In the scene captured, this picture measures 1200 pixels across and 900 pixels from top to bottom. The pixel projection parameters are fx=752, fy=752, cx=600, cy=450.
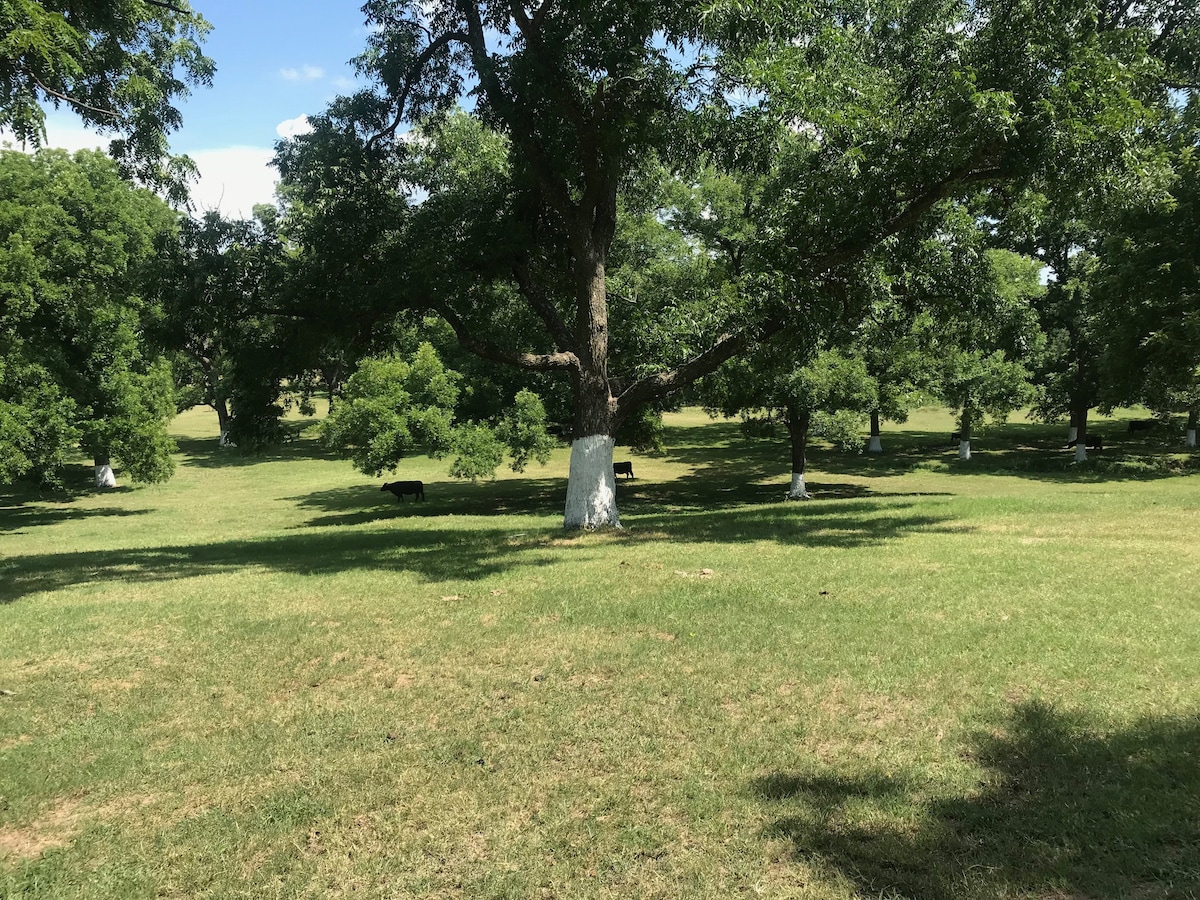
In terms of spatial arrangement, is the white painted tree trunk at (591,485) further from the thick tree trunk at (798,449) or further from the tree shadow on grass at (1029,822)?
the thick tree trunk at (798,449)

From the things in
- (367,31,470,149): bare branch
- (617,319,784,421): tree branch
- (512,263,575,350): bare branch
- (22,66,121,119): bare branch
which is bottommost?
(617,319,784,421): tree branch

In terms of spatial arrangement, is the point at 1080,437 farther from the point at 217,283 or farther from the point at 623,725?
the point at 623,725

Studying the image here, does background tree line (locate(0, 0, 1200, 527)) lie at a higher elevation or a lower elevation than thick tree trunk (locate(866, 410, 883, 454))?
higher

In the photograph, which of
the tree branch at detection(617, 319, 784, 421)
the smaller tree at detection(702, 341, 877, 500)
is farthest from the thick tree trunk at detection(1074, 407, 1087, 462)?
the tree branch at detection(617, 319, 784, 421)

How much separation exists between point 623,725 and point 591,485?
8.45 m

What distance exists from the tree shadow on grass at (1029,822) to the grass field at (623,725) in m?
0.02

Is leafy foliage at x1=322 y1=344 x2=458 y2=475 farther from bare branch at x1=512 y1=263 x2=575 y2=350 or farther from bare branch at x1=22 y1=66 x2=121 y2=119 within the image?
bare branch at x1=22 y1=66 x2=121 y2=119

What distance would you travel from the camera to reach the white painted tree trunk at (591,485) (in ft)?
42.0

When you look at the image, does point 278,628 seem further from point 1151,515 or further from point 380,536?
point 1151,515

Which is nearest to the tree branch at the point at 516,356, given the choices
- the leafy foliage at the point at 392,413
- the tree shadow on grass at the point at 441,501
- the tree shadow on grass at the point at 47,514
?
the tree shadow on grass at the point at 441,501

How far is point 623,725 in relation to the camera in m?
4.51

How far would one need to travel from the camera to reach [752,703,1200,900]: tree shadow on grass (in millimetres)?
2947

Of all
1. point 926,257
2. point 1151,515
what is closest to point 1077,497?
point 1151,515

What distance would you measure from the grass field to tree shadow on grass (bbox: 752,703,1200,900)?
0.02 meters
